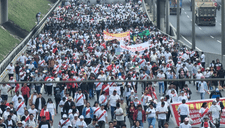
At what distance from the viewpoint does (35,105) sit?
1747 cm

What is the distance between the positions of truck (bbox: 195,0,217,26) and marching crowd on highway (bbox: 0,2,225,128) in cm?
1596

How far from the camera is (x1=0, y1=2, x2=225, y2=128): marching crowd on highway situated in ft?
51.8

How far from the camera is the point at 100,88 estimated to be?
2112cm

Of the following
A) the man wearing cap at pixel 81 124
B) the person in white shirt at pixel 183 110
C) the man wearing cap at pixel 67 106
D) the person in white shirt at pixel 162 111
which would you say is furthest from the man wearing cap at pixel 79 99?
the person in white shirt at pixel 183 110

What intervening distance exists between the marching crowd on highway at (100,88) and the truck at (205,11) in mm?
15964

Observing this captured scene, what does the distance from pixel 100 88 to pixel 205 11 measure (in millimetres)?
39361

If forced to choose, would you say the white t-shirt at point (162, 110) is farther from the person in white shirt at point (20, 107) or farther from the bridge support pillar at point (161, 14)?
the bridge support pillar at point (161, 14)

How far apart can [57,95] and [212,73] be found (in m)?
8.10

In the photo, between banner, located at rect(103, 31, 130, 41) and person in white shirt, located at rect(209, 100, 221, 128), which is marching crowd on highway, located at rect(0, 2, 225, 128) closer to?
person in white shirt, located at rect(209, 100, 221, 128)

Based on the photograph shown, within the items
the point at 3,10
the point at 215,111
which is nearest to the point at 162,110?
the point at 215,111

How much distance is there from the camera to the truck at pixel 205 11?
189 ft

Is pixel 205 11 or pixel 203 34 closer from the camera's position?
pixel 203 34

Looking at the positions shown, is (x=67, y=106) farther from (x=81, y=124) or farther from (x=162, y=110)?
(x=162, y=110)

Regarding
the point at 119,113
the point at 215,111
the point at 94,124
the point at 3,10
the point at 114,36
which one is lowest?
the point at 94,124
